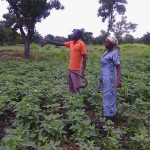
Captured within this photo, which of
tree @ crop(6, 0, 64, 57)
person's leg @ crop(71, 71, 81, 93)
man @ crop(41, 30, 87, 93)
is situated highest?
tree @ crop(6, 0, 64, 57)

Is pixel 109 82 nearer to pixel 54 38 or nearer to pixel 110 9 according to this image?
pixel 110 9

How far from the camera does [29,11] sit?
9094mm

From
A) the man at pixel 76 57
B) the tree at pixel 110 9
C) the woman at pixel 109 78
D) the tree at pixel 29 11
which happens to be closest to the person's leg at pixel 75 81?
the man at pixel 76 57

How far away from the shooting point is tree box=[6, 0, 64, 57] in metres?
8.82

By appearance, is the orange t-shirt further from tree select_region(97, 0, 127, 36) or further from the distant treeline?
tree select_region(97, 0, 127, 36)

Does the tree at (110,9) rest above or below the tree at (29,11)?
above

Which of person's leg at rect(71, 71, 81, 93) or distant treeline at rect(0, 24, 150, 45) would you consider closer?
person's leg at rect(71, 71, 81, 93)

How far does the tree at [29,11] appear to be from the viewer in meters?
8.82

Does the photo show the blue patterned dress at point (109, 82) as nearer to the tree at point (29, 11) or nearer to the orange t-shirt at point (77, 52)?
the orange t-shirt at point (77, 52)

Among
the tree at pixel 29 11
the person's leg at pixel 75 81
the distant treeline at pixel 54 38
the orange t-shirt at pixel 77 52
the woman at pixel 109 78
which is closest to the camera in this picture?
the woman at pixel 109 78

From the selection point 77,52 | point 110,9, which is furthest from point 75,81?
point 110,9

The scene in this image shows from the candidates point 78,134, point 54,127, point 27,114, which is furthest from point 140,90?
point 27,114

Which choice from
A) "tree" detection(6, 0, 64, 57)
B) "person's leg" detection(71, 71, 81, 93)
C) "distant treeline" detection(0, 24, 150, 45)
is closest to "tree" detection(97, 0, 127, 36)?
"distant treeline" detection(0, 24, 150, 45)

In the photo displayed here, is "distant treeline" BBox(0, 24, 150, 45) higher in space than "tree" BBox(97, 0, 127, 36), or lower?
lower
